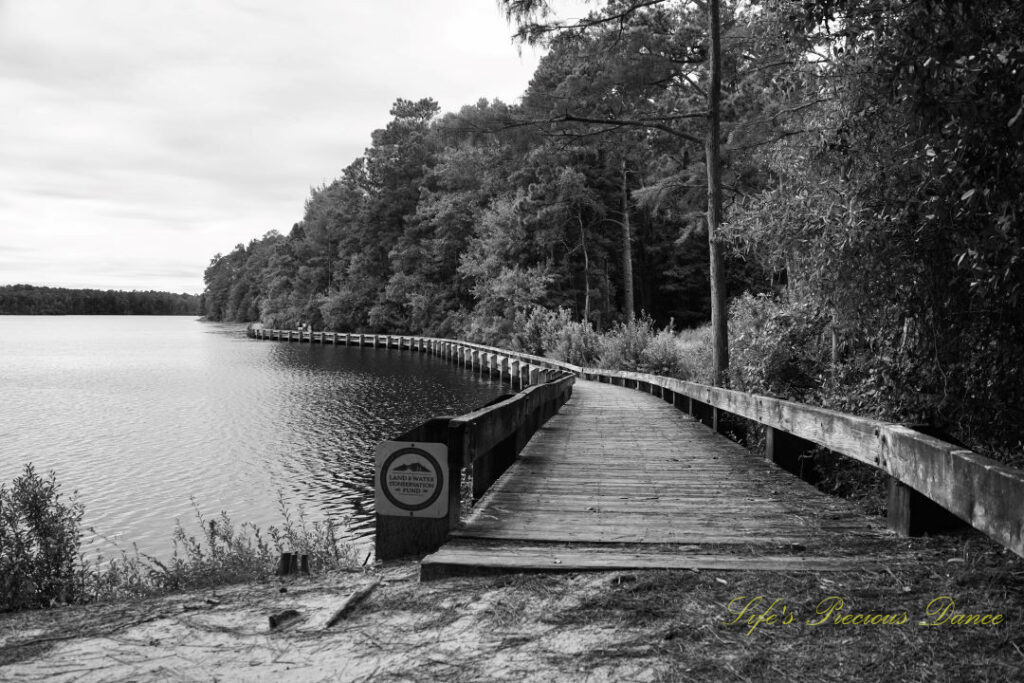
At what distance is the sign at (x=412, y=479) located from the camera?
3.98 m

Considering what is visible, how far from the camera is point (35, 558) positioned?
7.07 m

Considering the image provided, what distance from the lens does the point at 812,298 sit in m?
7.53

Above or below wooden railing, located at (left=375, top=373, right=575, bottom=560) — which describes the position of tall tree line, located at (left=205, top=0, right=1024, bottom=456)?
above

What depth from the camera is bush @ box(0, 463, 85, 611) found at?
6.41 m

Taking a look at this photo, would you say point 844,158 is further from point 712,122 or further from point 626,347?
point 626,347

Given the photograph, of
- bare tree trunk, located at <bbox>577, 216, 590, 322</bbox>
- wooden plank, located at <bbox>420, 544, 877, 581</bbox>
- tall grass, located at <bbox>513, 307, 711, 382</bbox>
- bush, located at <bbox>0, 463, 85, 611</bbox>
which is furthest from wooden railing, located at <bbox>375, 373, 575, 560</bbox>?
bare tree trunk, located at <bbox>577, 216, 590, 322</bbox>

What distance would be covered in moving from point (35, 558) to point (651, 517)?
6.22 metres

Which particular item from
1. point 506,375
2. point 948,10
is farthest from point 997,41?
point 506,375

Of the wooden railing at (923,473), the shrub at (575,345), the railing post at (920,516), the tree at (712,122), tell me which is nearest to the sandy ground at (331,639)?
the wooden railing at (923,473)

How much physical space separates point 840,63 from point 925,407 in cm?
330

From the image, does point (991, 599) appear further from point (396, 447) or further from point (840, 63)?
point (840, 63)

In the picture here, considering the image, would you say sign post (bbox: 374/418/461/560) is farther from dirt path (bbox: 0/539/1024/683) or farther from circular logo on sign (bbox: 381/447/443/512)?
dirt path (bbox: 0/539/1024/683)

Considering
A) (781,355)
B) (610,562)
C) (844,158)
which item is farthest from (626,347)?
(610,562)

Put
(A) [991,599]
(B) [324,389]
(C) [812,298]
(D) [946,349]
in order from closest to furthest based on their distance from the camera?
(A) [991,599], (D) [946,349], (C) [812,298], (B) [324,389]
